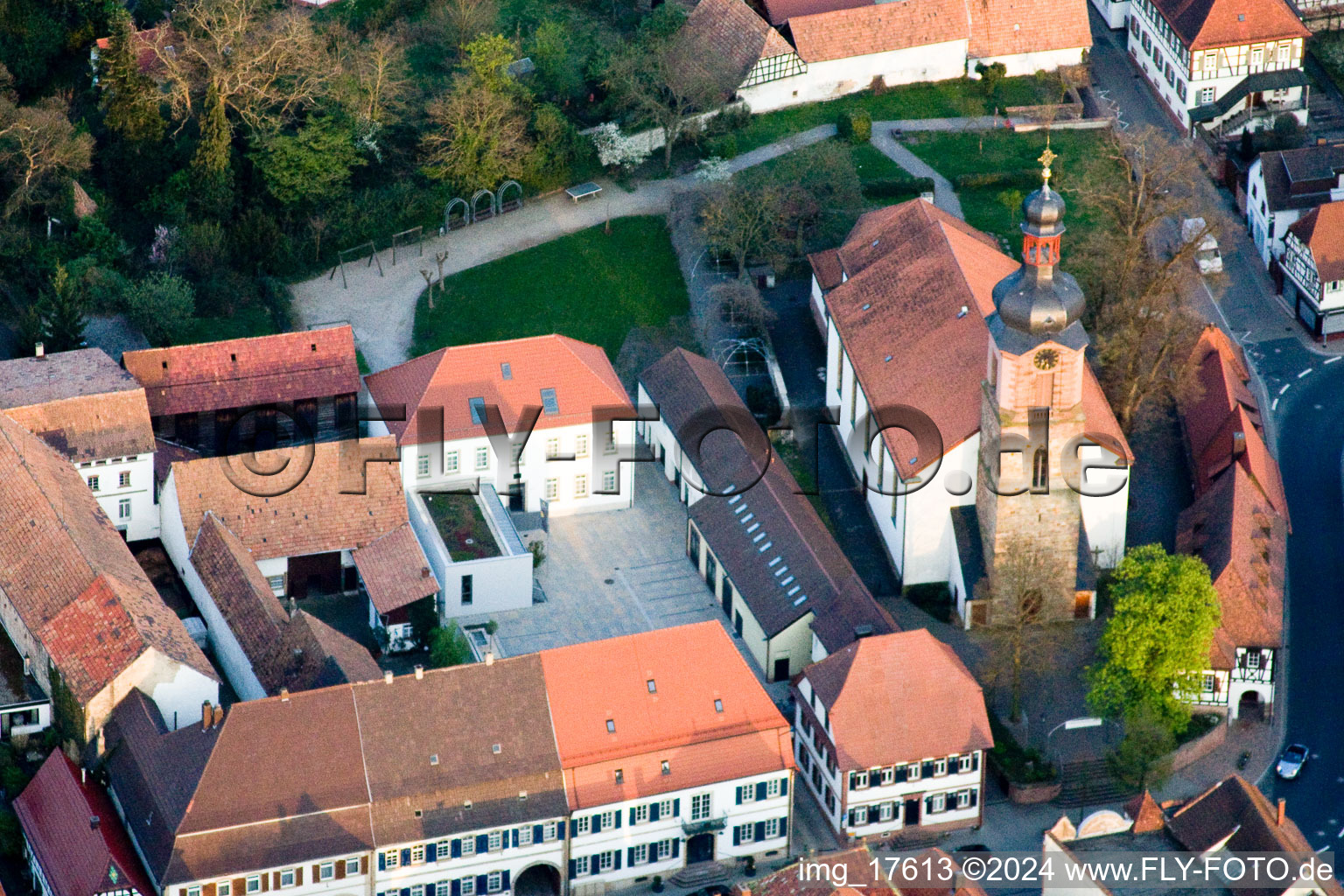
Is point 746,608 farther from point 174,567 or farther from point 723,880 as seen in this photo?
point 174,567

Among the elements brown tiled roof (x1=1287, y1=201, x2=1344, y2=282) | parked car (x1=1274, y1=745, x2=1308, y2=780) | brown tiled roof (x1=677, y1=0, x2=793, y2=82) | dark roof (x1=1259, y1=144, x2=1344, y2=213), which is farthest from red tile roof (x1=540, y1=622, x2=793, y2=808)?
brown tiled roof (x1=677, y1=0, x2=793, y2=82)

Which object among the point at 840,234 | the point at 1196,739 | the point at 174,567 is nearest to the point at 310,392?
the point at 174,567

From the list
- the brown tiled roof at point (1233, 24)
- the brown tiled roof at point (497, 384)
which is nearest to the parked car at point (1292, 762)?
the brown tiled roof at point (497, 384)

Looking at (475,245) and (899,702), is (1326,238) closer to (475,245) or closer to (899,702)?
(899,702)

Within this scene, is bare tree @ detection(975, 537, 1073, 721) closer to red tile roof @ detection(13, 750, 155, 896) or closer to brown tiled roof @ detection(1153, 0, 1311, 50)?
red tile roof @ detection(13, 750, 155, 896)

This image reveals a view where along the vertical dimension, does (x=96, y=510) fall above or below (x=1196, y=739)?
above

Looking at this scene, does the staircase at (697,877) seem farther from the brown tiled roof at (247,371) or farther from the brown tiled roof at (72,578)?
the brown tiled roof at (247,371)

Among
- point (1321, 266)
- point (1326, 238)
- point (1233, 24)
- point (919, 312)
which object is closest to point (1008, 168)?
point (1233, 24)
